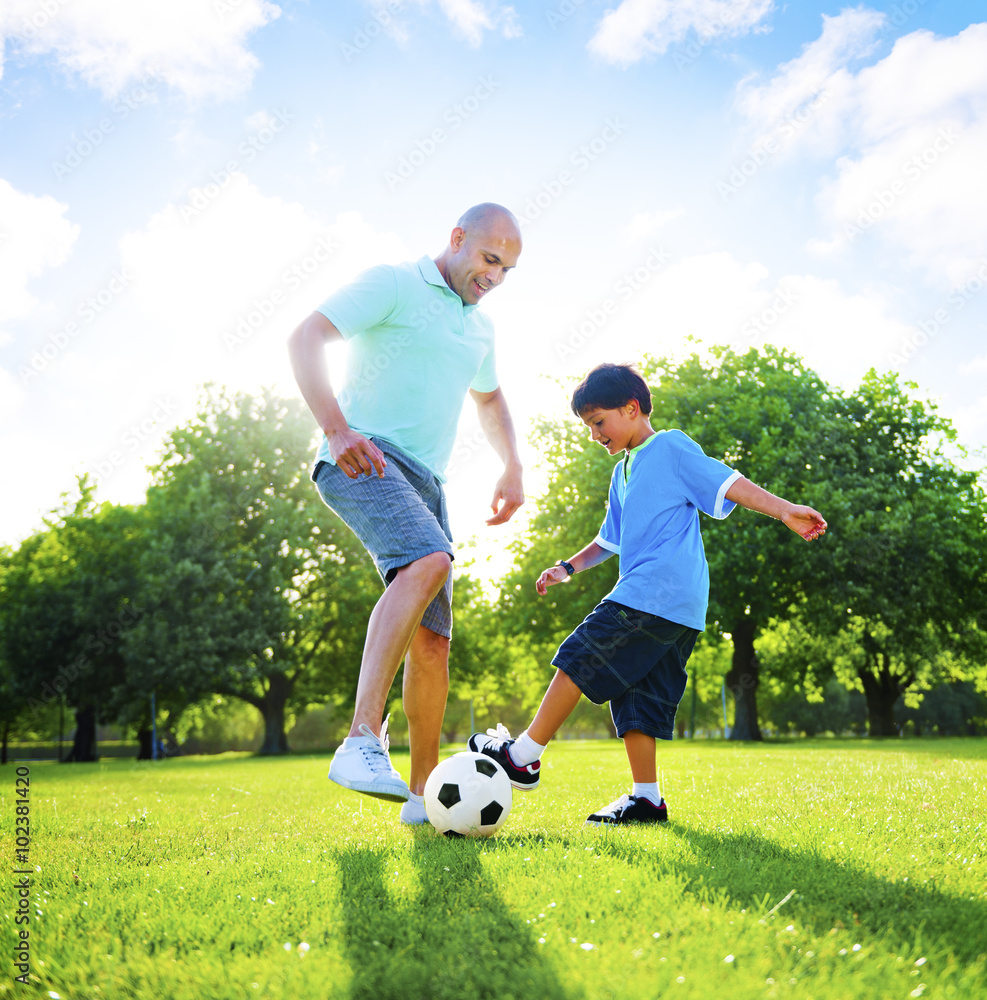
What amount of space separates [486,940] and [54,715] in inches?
2003

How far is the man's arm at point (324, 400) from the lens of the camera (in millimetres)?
3701

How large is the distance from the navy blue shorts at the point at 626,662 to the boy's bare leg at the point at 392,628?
0.81 m

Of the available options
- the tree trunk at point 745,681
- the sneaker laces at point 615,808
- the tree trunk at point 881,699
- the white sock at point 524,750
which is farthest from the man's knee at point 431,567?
the tree trunk at point 881,699

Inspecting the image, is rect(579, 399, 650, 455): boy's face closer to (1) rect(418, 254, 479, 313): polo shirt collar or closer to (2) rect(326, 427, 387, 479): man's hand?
(1) rect(418, 254, 479, 313): polo shirt collar

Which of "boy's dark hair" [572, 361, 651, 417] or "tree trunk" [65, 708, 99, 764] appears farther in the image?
"tree trunk" [65, 708, 99, 764]

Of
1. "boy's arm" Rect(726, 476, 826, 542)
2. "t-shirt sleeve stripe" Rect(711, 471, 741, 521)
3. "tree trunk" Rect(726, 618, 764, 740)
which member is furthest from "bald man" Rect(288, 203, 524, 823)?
"tree trunk" Rect(726, 618, 764, 740)

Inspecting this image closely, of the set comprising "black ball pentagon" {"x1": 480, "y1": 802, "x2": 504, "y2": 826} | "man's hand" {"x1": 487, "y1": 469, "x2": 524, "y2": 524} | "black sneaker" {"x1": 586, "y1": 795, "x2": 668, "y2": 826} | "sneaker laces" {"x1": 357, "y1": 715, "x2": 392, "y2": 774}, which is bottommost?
"black sneaker" {"x1": 586, "y1": 795, "x2": 668, "y2": 826}

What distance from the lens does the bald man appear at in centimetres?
370

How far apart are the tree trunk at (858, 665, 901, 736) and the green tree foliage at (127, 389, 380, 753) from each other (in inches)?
852

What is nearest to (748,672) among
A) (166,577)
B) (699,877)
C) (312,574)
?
(312,574)

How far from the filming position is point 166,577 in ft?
81.5

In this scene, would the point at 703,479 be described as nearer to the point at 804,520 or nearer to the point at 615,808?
the point at 804,520

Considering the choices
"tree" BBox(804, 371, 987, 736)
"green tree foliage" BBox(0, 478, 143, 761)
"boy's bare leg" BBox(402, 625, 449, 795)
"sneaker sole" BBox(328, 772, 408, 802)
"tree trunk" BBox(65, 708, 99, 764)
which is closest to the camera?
"sneaker sole" BBox(328, 772, 408, 802)

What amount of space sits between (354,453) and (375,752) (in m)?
1.34
